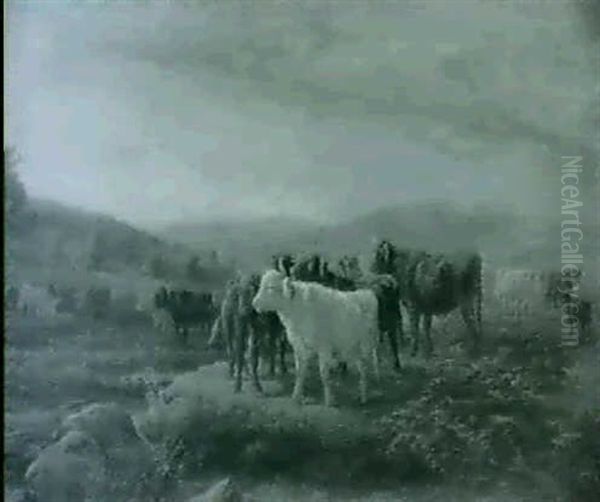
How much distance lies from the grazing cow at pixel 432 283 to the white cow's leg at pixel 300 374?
170 millimetres

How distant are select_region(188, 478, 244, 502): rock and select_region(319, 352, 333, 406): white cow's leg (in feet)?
0.64

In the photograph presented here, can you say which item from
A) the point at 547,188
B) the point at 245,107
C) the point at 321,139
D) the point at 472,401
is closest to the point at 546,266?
the point at 547,188

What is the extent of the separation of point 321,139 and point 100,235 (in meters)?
0.38

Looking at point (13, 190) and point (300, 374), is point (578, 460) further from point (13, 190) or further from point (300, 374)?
point (13, 190)

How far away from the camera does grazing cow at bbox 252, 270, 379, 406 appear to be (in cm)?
137

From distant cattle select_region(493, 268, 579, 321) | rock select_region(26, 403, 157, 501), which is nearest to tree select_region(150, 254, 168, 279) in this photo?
rock select_region(26, 403, 157, 501)

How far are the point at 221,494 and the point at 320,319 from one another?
0.31 m

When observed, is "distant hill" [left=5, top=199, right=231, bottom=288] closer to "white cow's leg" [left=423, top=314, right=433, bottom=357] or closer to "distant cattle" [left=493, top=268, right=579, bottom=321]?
"white cow's leg" [left=423, top=314, right=433, bottom=357]

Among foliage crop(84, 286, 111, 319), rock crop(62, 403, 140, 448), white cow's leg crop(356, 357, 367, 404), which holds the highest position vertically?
foliage crop(84, 286, 111, 319)

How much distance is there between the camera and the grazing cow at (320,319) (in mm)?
1369

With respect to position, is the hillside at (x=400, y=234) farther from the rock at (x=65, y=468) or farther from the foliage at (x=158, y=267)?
the rock at (x=65, y=468)

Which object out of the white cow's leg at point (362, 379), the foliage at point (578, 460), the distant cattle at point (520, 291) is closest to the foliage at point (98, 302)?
the white cow's leg at point (362, 379)

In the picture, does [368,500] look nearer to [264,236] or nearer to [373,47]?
[264,236]

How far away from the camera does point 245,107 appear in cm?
138
